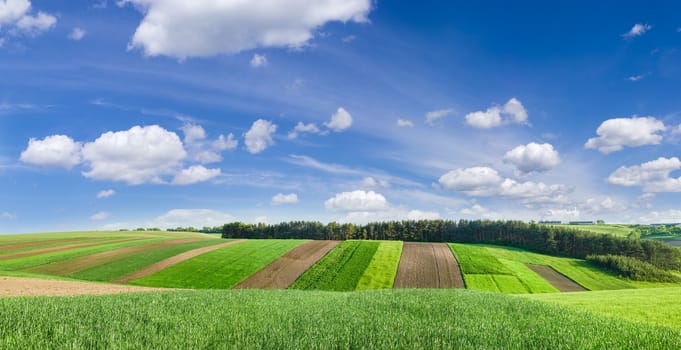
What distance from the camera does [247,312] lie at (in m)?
10.7

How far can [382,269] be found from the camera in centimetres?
5822

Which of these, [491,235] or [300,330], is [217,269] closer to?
[300,330]

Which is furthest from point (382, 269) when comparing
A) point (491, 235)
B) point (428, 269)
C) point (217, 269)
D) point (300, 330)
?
point (491, 235)

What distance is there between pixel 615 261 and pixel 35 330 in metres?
96.7

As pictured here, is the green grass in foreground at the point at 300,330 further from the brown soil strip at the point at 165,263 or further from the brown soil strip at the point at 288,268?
the brown soil strip at the point at 165,263

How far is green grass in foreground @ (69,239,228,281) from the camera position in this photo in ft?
156

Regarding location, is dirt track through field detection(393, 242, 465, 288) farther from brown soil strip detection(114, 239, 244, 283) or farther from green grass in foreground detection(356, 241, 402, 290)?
brown soil strip detection(114, 239, 244, 283)

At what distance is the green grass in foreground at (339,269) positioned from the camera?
4962 cm

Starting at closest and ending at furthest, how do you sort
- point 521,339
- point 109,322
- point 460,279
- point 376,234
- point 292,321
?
point 521,339 → point 109,322 → point 292,321 → point 460,279 → point 376,234

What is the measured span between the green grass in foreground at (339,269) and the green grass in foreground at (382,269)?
88 centimetres

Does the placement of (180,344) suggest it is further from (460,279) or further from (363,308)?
(460,279)

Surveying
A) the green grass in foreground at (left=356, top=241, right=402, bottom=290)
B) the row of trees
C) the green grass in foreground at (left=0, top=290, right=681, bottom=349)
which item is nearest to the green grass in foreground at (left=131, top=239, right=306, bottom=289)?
the green grass in foreground at (left=356, top=241, right=402, bottom=290)

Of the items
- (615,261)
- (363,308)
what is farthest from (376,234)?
(363,308)

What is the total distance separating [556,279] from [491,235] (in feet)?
210
